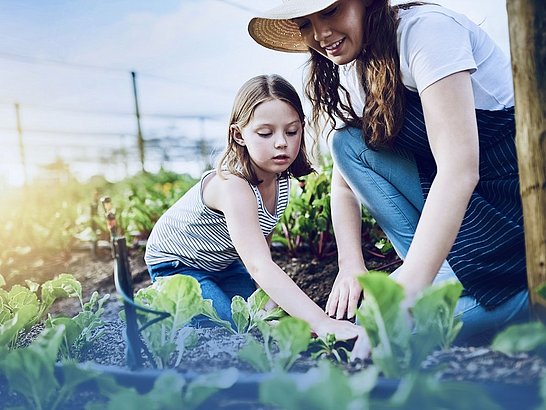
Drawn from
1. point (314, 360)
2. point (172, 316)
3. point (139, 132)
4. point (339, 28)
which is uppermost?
point (139, 132)

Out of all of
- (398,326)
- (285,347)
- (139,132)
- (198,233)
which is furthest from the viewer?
(139,132)

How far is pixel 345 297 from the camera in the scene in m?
1.62

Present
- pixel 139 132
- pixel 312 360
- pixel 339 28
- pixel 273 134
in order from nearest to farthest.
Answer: pixel 312 360 → pixel 339 28 → pixel 273 134 → pixel 139 132

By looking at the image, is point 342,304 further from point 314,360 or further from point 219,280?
point 219,280

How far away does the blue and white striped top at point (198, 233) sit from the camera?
1.87 meters

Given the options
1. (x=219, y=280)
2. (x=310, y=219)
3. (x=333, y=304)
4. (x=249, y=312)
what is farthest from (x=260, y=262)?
(x=310, y=219)

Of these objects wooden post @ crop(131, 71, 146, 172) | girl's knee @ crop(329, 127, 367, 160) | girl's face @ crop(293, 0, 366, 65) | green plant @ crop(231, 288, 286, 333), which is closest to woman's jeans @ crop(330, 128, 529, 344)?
girl's knee @ crop(329, 127, 367, 160)

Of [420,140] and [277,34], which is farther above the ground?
[277,34]

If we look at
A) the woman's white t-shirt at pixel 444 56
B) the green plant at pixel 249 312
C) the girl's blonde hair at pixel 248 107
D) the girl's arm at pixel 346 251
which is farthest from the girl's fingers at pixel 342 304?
the woman's white t-shirt at pixel 444 56

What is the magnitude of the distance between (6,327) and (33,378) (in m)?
0.26

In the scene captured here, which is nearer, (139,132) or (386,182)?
(386,182)

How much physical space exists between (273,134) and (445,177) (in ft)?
1.83

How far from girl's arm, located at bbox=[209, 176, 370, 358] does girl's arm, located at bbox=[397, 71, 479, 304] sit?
8.2 inches

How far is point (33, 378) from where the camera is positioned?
1.08 metres
